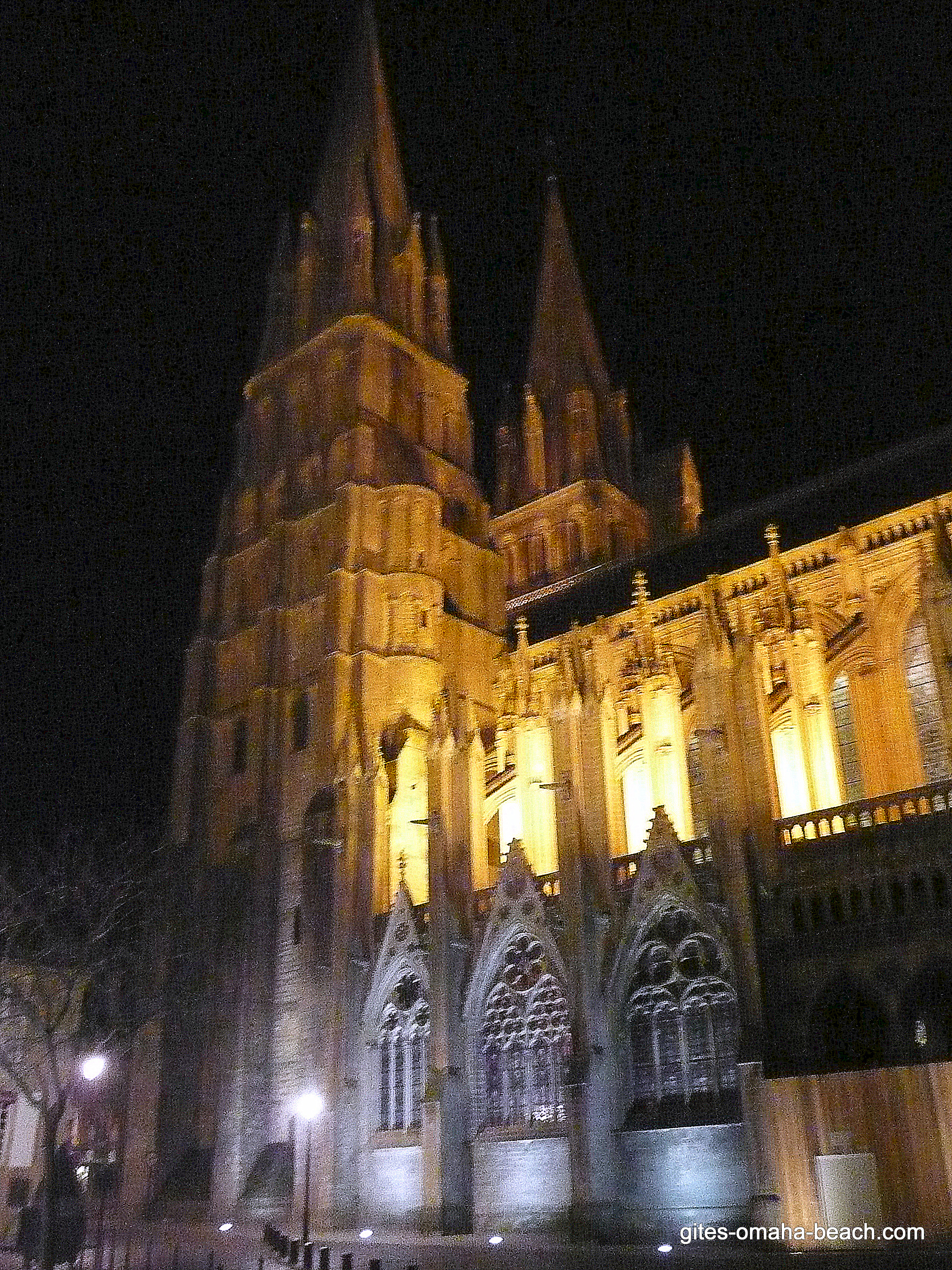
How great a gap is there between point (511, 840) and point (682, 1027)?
9891 mm

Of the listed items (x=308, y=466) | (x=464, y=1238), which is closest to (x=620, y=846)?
(x=464, y=1238)

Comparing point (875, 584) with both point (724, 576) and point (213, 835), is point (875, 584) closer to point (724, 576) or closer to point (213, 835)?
point (724, 576)

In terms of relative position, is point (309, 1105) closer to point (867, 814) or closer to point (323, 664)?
point (867, 814)

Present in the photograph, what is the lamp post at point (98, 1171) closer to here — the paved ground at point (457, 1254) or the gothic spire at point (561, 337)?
the paved ground at point (457, 1254)

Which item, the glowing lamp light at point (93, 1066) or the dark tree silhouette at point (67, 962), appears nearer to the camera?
the glowing lamp light at point (93, 1066)

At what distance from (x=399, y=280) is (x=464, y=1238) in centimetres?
3442

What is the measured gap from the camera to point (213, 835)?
37188 millimetres

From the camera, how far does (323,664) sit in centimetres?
3562

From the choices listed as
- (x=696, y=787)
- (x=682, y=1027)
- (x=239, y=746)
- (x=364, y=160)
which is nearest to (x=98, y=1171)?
(x=239, y=746)

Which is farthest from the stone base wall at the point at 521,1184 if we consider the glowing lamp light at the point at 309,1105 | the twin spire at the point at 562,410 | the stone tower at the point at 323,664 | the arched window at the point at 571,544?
the twin spire at the point at 562,410

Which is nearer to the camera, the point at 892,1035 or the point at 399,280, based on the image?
the point at 892,1035

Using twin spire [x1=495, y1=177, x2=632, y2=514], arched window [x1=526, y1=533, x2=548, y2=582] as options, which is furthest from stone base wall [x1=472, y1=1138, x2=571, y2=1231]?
twin spire [x1=495, y1=177, x2=632, y2=514]

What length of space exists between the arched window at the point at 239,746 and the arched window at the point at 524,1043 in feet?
47.9

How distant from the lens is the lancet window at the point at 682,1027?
2205cm
